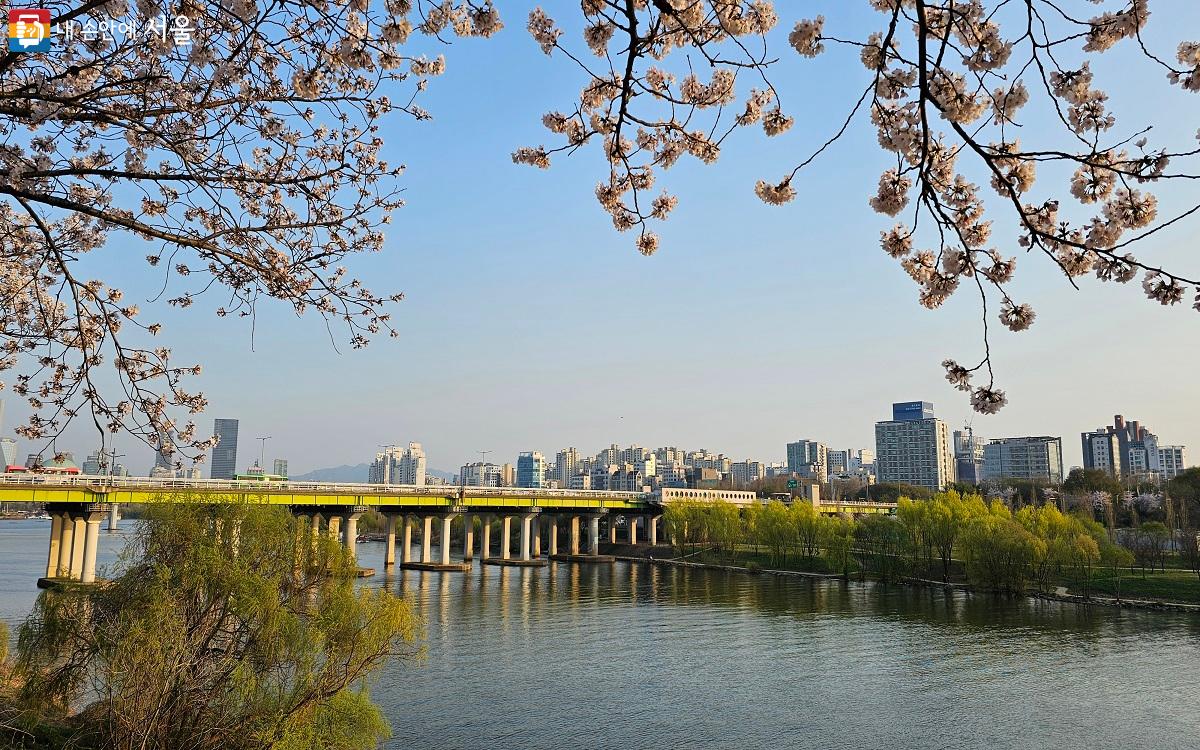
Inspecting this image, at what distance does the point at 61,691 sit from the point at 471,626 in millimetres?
19248

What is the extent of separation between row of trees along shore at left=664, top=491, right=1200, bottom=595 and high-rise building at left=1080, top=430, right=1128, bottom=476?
13329 centimetres

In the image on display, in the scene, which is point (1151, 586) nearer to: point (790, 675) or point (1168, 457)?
point (790, 675)

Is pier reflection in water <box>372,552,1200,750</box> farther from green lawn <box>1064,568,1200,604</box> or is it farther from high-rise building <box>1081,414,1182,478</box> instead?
high-rise building <box>1081,414,1182,478</box>

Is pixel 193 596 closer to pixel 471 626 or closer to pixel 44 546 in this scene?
pixel 471 626

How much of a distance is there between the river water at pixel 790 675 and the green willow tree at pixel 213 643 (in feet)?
11.0

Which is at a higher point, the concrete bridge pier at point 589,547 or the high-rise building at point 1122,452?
the high-rise building at point 1122,452

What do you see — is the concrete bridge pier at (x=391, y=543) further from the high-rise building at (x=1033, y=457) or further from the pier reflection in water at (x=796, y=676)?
the high-rise building at (x=1033, y=457)

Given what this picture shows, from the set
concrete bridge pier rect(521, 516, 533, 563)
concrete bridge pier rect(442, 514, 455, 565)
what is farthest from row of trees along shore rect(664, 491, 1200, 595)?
concrete bridge pier rect(442, 514, 455, 565)

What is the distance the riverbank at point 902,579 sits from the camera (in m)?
39.2

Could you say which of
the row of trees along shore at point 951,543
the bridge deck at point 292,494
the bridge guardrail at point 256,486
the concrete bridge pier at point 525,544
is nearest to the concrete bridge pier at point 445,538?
the bridge deck at point 292,494

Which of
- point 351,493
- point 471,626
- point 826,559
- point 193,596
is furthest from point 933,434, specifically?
point 193,596

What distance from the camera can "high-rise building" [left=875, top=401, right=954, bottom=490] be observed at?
175 meters

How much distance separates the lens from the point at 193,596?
15.2 metres

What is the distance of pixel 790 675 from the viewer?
25625mm
